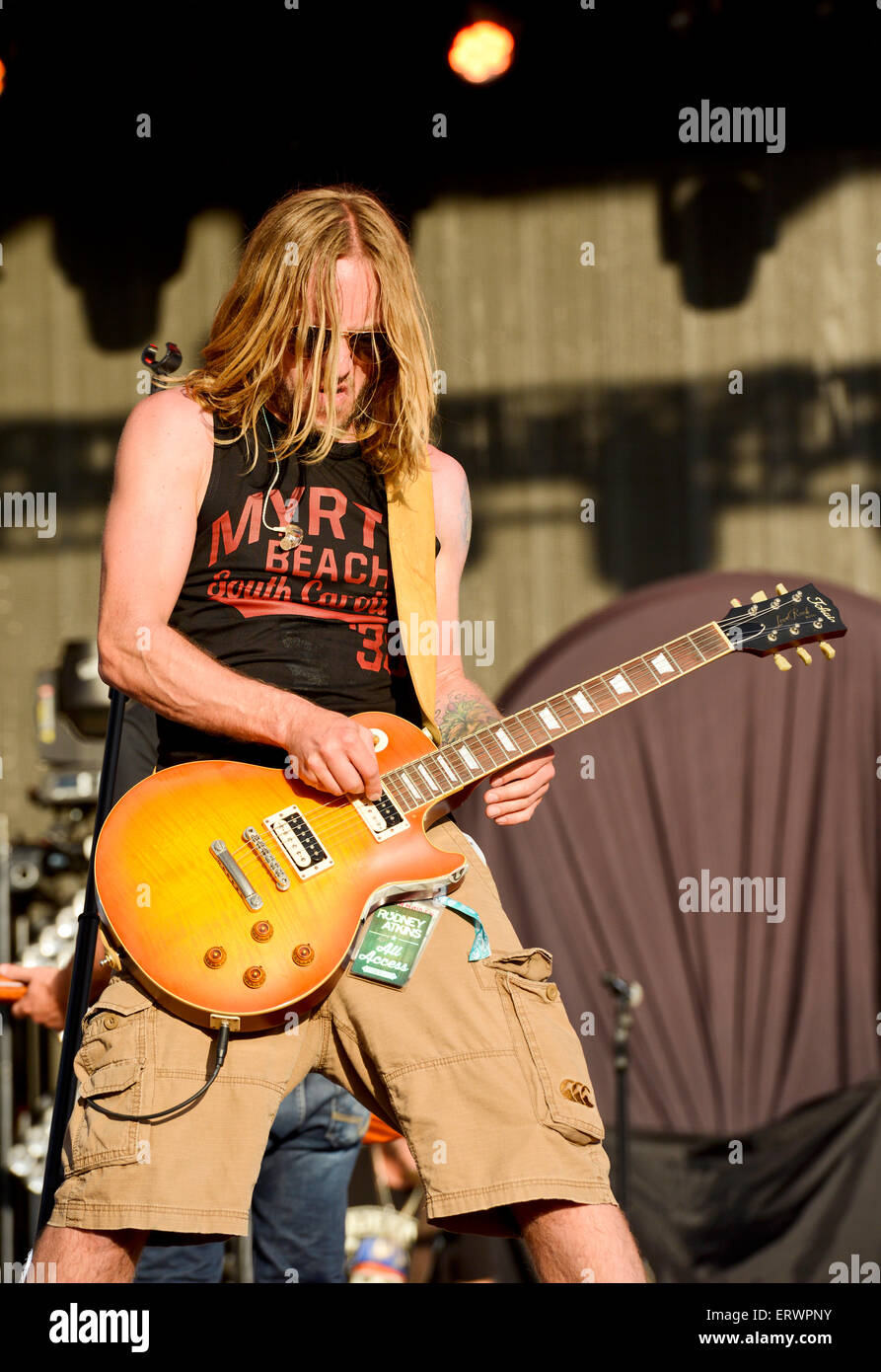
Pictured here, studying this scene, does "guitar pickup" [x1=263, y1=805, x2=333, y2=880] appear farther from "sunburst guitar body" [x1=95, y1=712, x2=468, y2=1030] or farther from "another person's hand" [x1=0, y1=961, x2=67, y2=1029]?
"another person's hand" [x1=0, y1=961, x2=67, y2=1029]

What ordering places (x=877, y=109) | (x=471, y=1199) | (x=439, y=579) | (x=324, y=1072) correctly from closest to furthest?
(x=471, y=1199)
(x=324, y=1072)
(x=439, y=579)
(x=877, y=109)

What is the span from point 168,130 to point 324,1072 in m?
6.21

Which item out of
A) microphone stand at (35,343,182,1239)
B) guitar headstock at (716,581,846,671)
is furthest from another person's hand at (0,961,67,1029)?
guitar headstock at (716,581,846,671)

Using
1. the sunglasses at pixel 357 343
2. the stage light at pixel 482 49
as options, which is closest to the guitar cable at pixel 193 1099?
the sunglasses at pixel 357 343

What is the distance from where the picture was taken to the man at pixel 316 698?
2.16 meters

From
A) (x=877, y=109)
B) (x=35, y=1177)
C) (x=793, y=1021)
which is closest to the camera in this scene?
(x=35, y=1177)

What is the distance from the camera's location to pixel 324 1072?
2.43 metres

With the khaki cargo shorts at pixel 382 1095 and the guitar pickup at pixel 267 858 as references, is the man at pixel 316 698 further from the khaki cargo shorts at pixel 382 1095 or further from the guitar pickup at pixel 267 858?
the guitar pickup at pixel 267 858

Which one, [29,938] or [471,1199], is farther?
[29,938]

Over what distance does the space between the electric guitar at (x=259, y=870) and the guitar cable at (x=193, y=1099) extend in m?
0.03

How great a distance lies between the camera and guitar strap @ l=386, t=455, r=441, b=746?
2.57 m

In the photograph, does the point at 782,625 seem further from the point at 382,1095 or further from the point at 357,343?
the point at 382,1095
